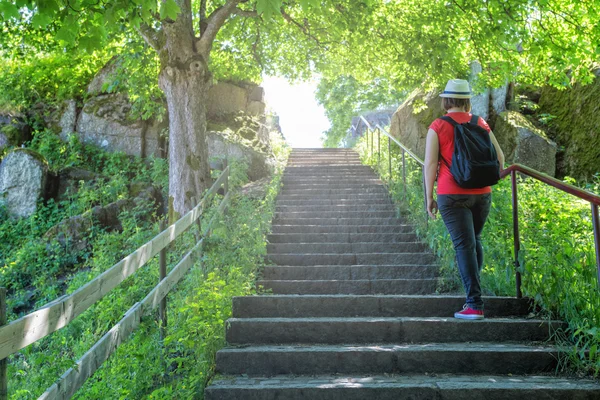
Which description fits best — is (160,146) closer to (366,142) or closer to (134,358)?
(366,142)

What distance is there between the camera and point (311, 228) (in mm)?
8469

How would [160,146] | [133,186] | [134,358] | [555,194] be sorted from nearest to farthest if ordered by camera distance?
1. [134,358]
2. [555,194]
3. [133,186]
4. [160,146]

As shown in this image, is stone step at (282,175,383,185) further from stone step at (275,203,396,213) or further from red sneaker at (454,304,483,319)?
red sneaker at (454,304,483,319)

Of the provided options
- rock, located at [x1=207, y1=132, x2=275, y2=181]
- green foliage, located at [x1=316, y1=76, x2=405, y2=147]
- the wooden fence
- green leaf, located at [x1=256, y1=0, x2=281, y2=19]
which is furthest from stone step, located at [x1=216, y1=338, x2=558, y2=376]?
green foliage, located at [x1=316, y1=76, x2=405, y2=147]

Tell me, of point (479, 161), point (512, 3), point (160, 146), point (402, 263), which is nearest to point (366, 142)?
point (160, 146)

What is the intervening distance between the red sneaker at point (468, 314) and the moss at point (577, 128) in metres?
7.52

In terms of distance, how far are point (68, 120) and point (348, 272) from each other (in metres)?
10.5

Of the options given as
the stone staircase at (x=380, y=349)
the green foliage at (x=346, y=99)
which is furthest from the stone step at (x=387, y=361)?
the green foliage at (x=346, y=99)

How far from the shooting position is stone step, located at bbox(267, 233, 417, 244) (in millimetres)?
7965

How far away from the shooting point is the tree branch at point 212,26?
9.10m

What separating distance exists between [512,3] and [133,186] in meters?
8.55

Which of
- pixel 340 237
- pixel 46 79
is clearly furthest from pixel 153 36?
pixel 46 79

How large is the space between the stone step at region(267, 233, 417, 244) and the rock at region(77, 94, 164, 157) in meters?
6.90

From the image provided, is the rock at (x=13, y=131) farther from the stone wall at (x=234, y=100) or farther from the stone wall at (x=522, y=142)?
the stone wall at (x=522, y=142)
